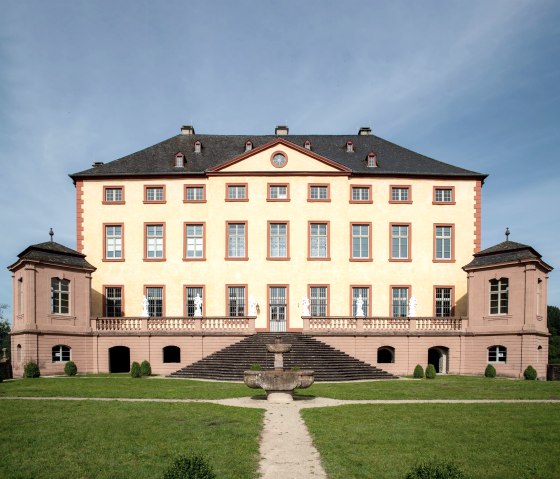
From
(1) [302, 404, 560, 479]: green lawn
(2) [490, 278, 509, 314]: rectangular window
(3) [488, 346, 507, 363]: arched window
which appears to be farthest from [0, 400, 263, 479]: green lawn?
(2) [490, 278, 509, 314]: rectangular window

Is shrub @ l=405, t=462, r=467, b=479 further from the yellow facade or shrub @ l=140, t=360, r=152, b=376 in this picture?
the yellow facade

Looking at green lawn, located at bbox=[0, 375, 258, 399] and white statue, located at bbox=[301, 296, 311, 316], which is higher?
white statue, located at bbox=[301, 296, 311, 316]

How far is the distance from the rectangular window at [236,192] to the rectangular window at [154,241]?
555 cm

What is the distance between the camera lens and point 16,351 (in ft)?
102

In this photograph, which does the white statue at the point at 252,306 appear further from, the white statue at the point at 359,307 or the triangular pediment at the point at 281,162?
the triangular pediment at the point at 281,162

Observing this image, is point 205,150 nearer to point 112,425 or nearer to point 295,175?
point 295,175

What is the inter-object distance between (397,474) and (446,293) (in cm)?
2982

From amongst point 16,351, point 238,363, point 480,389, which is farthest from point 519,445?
point 16,351

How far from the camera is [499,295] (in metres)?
32.1

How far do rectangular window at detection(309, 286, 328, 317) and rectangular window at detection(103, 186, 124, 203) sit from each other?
51.5 ft

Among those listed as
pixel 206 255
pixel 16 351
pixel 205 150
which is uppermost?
pixel 205 150

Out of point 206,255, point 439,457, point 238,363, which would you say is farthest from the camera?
point 206,255

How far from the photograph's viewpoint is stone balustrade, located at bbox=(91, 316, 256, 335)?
32625 mm

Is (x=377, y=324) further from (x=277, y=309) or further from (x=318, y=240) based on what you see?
(x=318, y=240)
